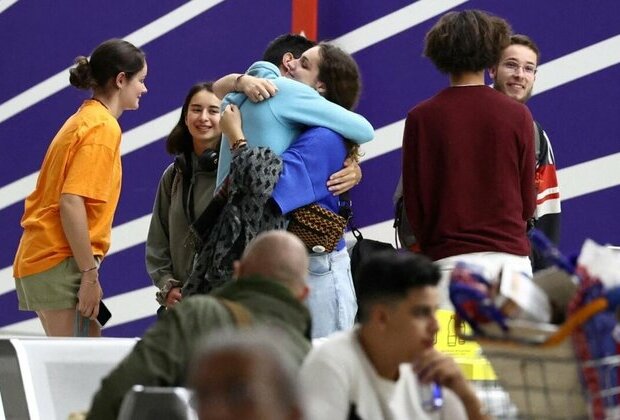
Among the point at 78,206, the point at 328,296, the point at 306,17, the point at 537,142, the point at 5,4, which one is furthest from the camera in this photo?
the point at 5,4

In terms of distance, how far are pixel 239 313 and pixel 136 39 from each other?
5.24m

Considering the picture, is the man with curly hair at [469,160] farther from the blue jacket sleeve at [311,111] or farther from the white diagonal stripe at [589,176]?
the white diagonal stripe at [589,176]

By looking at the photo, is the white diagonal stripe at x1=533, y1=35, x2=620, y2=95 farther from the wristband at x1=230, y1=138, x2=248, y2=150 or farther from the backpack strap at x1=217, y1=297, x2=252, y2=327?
the backpack strap at x1=217, y1=297, x2=252, y2=327

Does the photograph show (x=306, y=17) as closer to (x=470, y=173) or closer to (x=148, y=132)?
(x=148, y=132)

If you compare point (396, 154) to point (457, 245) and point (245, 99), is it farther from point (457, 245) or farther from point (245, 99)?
point (457, 245)

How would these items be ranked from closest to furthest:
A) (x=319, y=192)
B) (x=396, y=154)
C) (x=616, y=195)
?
1. (x=319, y=192)
2. (x=616, y=195)
3. (x=396, y=154)

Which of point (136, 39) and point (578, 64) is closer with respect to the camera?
point (578, 64)

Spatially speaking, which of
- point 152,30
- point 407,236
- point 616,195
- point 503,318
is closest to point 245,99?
point 407,236

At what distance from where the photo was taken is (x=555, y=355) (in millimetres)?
1579

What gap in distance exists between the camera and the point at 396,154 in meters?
5.20

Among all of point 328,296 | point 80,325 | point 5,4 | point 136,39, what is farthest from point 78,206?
point 5,4

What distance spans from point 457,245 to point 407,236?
0.60 meters

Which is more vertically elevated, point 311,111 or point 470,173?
point 311,111

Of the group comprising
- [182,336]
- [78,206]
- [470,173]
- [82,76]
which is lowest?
[182,336]
